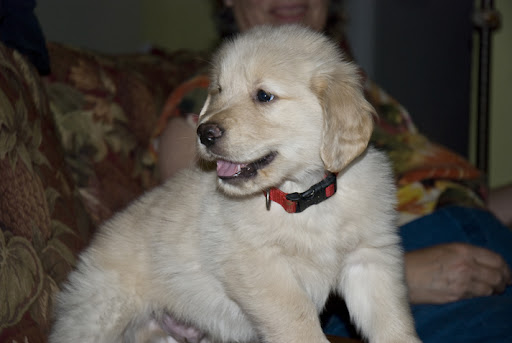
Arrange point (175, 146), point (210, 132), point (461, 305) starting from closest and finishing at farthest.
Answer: point (210, 132)
point (461, 305)
point (175, 146)

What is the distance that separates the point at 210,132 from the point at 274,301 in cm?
47

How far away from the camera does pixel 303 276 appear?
1661 millimetres

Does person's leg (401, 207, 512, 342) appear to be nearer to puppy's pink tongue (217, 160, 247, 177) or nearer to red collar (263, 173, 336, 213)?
red collar (263, 173, 336, 213)

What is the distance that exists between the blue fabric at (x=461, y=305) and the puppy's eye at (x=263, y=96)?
869mm

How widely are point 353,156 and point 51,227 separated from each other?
984 mm

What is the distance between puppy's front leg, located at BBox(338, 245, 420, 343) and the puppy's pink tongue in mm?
419

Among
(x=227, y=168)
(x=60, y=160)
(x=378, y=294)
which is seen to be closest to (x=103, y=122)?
(x=60, y=160)

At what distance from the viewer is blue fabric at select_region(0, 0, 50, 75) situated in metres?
2.06

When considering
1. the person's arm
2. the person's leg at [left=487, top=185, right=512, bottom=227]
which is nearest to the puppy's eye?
the person's arm

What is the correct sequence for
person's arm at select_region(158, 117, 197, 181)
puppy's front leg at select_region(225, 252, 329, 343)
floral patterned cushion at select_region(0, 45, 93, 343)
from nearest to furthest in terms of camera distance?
1. puppy's front leg at select_region(225, 252, 329, 343)
2. floral patterned cushion at select_region(0, 45, 93, 343)
3. person's arm at select_region(158, 117, 197, 181)

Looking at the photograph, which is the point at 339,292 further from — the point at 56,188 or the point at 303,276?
the point at 56,188

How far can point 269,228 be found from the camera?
5.45ft

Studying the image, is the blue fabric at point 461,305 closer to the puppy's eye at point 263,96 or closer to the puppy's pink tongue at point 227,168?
the puppy's pink tongue at point 227,168

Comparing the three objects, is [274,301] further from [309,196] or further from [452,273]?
[452,273]
